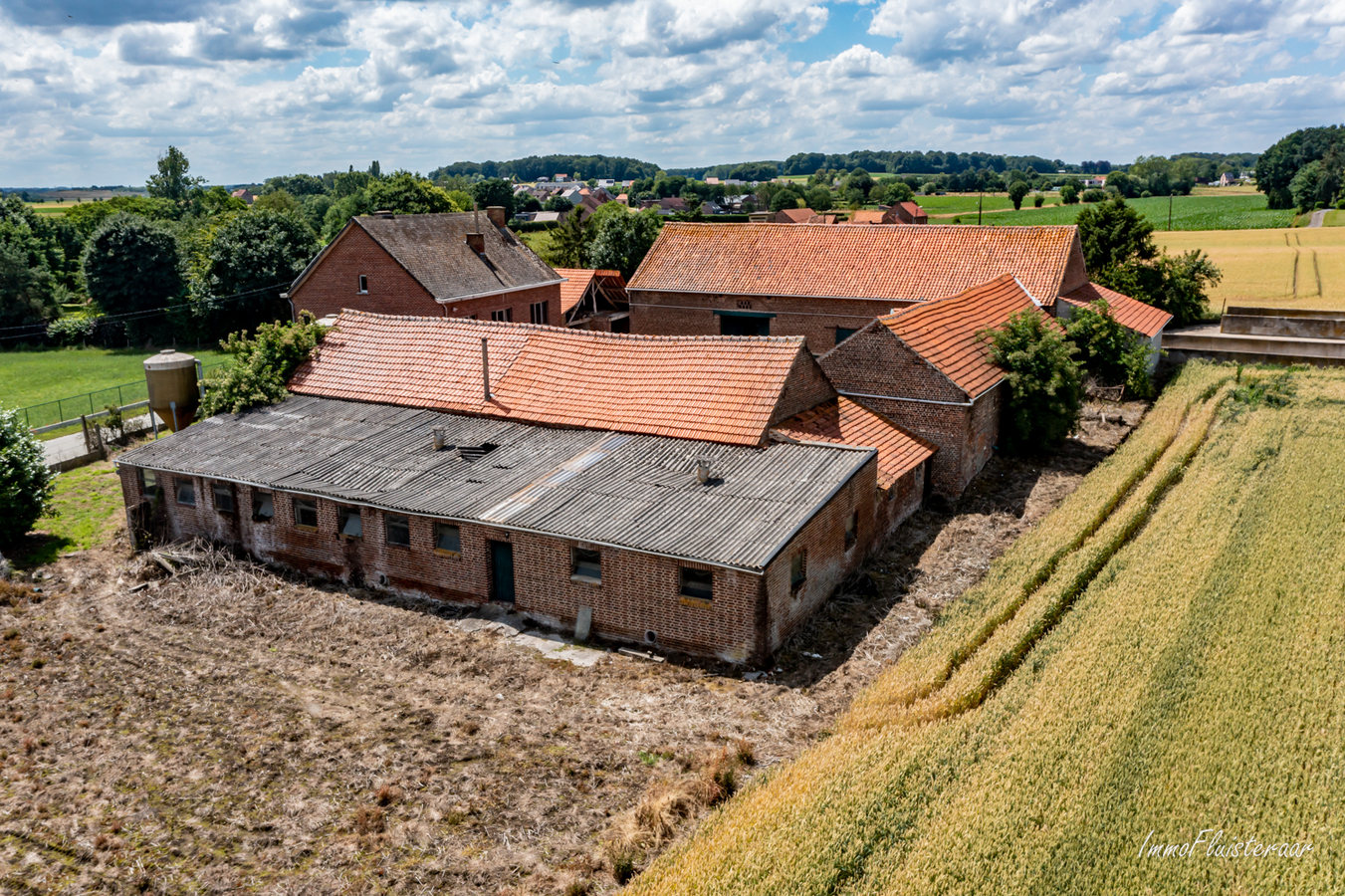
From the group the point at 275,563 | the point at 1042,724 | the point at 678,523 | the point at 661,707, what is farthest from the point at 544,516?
the point at 1042,724

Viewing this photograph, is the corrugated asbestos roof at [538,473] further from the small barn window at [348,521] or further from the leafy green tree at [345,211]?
the leafy green tree at [345,211]

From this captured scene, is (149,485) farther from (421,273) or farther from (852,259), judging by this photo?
(852,259)

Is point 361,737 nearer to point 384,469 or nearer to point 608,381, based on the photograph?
point 384,469

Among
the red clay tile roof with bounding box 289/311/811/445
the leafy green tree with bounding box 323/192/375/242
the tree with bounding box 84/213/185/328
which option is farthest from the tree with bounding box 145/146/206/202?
the red clay tile roof with bounding box 289/311/811/445

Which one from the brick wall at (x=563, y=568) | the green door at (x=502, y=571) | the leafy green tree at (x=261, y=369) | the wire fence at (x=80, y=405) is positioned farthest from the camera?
the wire fence at (x=80, y=405)

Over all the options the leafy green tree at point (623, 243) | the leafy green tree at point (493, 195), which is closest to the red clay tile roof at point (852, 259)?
the leafy green tree at point (623, 243)

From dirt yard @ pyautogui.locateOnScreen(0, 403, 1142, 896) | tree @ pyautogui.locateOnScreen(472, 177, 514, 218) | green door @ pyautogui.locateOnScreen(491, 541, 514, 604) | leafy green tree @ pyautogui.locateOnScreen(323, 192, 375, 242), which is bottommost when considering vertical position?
dirt yard @ pyautogui.locateOnScreen(0, 403, 1142, 896)

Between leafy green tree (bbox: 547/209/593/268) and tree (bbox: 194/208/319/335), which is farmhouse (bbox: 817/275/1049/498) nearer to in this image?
leafy green tree (bbox: 547/209/593/268)
